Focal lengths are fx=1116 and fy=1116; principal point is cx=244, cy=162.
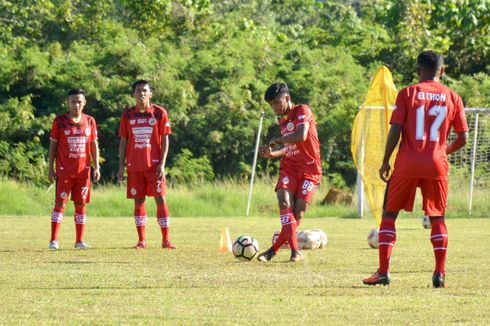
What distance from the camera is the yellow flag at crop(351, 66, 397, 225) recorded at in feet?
52.2

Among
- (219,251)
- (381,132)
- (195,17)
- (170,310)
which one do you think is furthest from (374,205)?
(195,17)

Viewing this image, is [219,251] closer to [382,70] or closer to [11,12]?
[382,70]

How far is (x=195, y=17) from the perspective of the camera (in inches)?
1355

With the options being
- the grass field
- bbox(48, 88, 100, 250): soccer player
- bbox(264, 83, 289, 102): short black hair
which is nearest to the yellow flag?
the grass field

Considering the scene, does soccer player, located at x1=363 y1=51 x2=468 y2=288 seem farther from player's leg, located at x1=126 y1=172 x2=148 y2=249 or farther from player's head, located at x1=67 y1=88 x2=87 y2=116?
player's head, located at x1=67 y1=88 x2=87 y2=116

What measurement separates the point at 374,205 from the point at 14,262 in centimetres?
658

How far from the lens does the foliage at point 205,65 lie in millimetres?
29422

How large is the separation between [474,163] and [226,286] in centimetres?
1659

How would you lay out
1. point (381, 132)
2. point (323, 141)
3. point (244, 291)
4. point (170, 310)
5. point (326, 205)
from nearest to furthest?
point (170, 310), point (244, 291), point (381, 132), point (326, 205), point (323, 141)

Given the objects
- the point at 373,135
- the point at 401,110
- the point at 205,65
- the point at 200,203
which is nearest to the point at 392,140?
the point at 401,110

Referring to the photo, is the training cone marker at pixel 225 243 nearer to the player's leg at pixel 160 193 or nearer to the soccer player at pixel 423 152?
the player's leg at pixel 160 193

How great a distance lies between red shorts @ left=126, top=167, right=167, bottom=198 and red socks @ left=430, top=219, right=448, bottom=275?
5259mm

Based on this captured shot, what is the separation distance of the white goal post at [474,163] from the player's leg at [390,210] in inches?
589

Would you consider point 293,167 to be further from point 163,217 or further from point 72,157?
point 72,157
